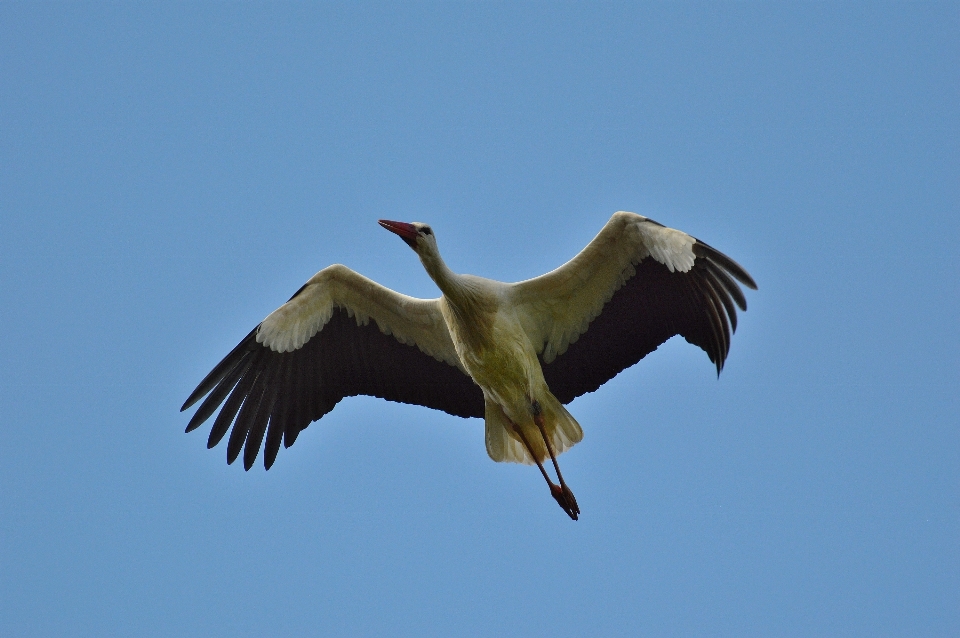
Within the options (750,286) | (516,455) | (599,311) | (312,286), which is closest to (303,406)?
(312,286)

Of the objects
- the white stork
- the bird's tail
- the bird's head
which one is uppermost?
the bird's head

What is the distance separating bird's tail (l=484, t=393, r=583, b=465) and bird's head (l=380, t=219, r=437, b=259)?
127 centimetres

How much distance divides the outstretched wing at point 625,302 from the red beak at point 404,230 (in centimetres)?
85

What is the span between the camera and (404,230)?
25.2 ft

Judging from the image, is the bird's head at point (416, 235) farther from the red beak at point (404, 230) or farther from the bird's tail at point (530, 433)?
the bird's tail at point (530, 433)

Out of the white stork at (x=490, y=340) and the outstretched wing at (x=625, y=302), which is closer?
the outstretched wing at (x=625, y=302)

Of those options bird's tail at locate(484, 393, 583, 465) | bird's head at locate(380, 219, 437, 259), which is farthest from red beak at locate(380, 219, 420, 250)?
bird's tail at locate(484, 393, 583, 465)

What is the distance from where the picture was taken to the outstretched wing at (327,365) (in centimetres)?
852

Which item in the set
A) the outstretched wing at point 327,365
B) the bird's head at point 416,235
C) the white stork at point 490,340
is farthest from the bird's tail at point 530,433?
the bird's head at point 416,235

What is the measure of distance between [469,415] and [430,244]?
161 centimetres

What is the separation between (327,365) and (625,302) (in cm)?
234

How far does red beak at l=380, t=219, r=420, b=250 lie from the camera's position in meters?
7.67

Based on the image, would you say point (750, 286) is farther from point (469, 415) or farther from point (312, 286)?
point (312, 286)

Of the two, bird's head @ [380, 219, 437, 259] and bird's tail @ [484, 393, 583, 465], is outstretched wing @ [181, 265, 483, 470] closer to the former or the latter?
bird's tail @ [484, 393, 583, 465]
